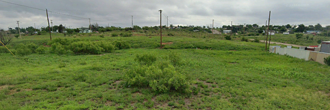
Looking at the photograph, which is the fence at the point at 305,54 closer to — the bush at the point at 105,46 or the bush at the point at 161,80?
the bush at the point at 161,80

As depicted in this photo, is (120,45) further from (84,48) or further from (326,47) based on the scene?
(326,47)

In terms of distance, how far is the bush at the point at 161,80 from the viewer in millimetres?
5785

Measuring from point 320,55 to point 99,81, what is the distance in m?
18.2

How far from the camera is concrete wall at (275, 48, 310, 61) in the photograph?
15584 mm

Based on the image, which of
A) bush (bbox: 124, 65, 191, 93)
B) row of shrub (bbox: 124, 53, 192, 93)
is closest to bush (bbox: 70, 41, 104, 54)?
row of shrub (bbox: 124, 53, 192, 93)

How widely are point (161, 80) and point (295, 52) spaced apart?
18.5 metres

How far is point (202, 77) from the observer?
8672 millimetres

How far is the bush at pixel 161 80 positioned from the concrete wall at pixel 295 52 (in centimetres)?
1615

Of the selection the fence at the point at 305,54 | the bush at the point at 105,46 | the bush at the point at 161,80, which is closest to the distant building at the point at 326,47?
the fence at the point at 305,54

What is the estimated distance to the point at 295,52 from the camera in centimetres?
1727

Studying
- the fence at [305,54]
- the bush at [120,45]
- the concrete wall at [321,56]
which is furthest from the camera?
the bush at [120,45]

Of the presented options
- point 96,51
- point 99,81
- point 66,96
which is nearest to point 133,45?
point 96,51

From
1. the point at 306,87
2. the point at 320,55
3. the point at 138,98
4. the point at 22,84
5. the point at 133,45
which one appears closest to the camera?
the point at 138,98

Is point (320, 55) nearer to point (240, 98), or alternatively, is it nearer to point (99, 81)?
point (240, 98)
